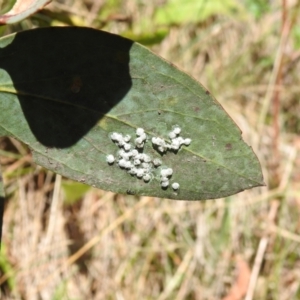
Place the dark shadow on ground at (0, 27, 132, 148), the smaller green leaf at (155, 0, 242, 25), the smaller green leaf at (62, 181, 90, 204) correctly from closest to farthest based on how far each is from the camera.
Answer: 1. the dark shadow on ground at (0, 27, 132, 148)
2. the smaller green leaf at (62, 181, 90, 204)
3. the smaller green leaf at (155, 0, 242, 25)

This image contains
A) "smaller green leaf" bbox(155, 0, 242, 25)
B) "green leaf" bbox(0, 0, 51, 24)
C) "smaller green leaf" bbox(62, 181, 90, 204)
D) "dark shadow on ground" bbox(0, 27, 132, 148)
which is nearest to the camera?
"green leaf" bbox(0, 0, 51, 24)

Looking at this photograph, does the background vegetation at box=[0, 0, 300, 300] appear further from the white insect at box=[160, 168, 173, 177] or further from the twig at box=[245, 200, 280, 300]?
the white insect at box=[160, 168, 173, 177]

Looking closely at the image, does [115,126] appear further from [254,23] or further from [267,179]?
[254,23]

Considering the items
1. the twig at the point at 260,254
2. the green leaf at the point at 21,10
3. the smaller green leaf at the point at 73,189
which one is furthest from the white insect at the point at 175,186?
the twig at the point at 260,254

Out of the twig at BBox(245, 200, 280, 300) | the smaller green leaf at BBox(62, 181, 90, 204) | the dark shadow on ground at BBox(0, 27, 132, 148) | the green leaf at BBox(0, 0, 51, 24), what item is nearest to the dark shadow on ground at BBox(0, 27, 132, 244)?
the dark shadow on ground at BBox(0, 27, 132, 148)

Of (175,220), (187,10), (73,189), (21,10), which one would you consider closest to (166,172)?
(21,10)

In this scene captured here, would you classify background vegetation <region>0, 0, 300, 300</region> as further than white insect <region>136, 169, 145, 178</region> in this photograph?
Yes

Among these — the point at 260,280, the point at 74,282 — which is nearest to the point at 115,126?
the point at 74,282
